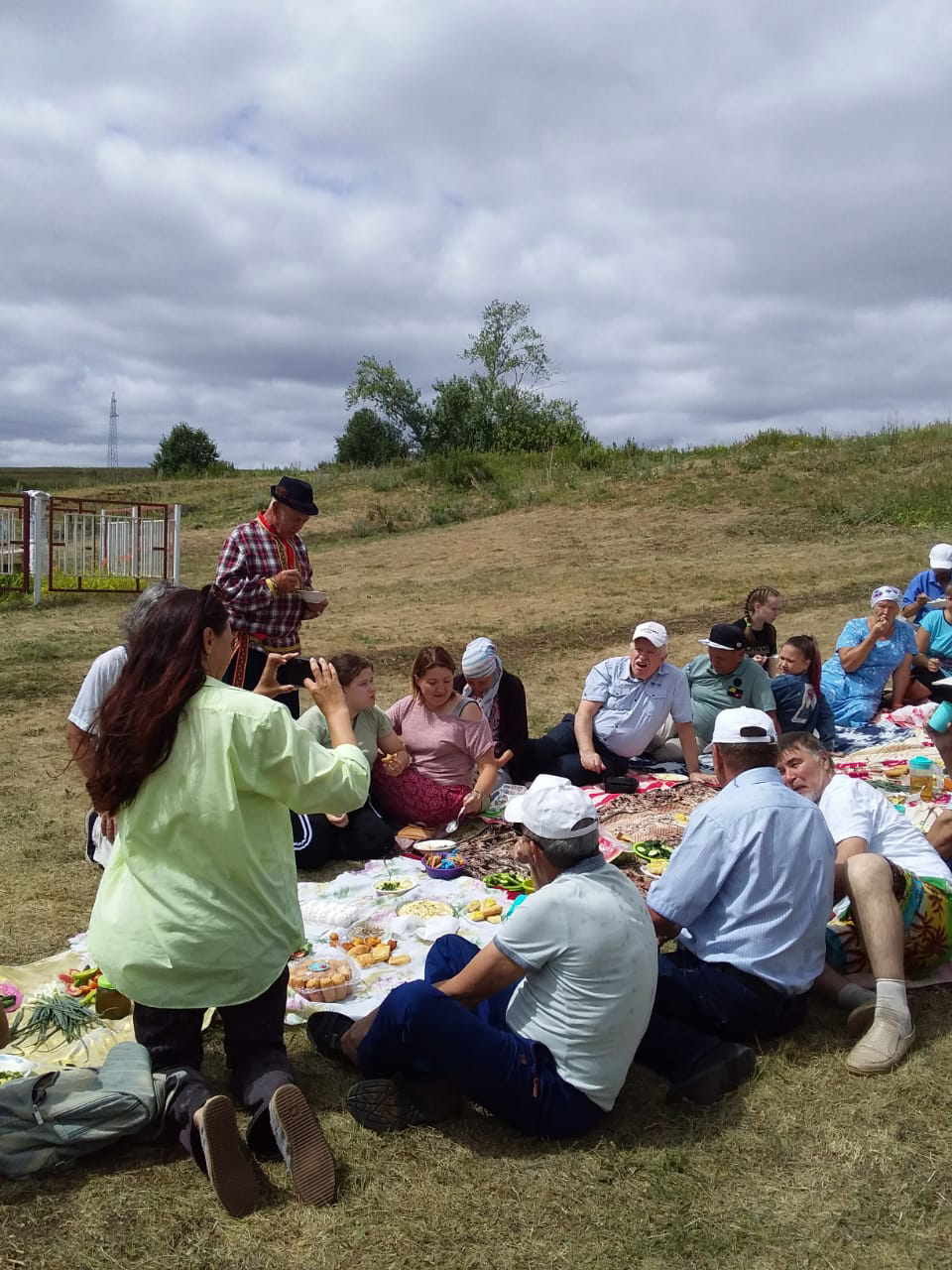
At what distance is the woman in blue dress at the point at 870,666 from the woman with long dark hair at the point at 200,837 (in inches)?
237

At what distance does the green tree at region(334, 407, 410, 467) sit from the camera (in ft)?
149

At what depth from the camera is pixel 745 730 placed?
11.1 ft

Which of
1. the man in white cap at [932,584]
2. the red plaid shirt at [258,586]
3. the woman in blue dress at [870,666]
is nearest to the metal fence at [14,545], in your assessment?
the red plaid shirt at [258,586]

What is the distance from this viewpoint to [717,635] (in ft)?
22.2

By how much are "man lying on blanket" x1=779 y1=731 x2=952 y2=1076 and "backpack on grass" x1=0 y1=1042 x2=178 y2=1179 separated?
2.16 meters

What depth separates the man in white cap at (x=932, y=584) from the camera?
905cm

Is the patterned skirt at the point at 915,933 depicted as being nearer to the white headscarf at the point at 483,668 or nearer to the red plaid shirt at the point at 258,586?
the white headscarf at the point at 483,668

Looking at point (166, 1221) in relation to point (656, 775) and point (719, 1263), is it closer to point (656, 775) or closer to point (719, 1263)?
point (719, 1263)

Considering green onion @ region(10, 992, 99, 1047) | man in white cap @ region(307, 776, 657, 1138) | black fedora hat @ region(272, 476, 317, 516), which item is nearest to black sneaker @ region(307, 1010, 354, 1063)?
man in white cap @ region(307, 776, 657, 1138)

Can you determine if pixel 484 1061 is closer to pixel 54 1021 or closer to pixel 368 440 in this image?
pixel 54 1021

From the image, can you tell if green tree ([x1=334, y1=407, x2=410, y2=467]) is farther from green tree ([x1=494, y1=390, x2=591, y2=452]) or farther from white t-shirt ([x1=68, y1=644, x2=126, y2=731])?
white t-shirt ([x1=68, y1=644, x2=126, y2=731])

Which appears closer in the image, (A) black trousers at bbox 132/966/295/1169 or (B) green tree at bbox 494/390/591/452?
(A) black trousers at bbox 132/966/295/1169

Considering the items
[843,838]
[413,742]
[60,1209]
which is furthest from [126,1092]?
[413,742]

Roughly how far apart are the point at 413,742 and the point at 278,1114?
3.13m
